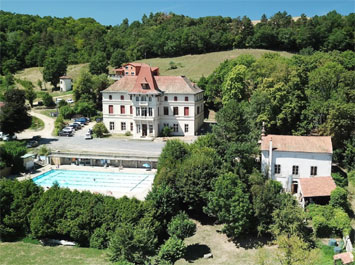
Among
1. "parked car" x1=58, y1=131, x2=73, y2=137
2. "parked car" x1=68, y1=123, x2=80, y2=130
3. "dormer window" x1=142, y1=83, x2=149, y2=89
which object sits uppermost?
"dormer window" x1=142, y1=83, x2=149, y2=89

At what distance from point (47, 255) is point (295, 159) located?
23983 millimetres

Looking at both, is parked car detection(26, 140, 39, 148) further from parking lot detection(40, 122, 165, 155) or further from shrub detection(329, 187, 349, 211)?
shrub detection(329, 187, 349, 211)

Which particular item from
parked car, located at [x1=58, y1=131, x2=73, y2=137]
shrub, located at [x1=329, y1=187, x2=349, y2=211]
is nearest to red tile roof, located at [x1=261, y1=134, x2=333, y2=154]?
shrub, located at [x1=329, y1=187, x2=349, y2=211]

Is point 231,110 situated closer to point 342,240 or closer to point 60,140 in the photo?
point 342,240

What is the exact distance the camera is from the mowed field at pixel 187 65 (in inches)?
3703

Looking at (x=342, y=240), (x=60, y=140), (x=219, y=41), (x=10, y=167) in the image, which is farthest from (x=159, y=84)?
(x=219, y=41)

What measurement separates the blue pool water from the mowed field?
50.9 meters

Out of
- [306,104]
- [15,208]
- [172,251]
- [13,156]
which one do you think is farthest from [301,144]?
[13,156]

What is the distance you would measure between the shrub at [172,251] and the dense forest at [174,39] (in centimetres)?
7768

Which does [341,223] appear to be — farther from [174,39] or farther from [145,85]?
[174,39]

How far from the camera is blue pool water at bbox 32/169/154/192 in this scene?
38.4 metres

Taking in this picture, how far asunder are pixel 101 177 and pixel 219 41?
251ft

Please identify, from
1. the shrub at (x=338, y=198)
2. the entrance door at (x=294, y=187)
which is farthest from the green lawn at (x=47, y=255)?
the shrub at (x=338, y=198)

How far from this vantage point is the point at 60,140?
2060 inches
